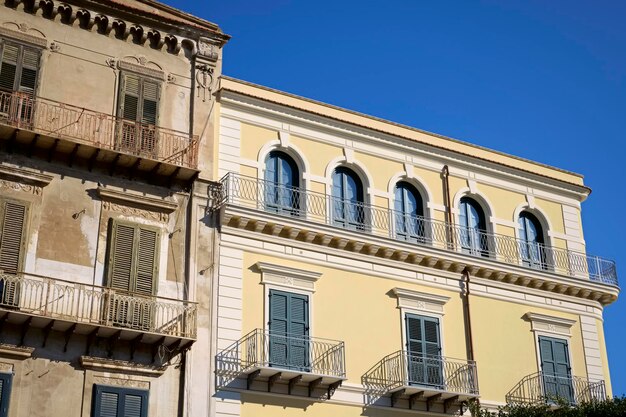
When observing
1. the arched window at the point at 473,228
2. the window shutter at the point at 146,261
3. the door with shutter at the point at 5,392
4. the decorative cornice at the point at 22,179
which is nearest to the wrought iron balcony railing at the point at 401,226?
the arched window at the point at 473,228

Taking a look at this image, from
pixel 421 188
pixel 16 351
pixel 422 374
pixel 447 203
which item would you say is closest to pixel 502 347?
pixel 422 374

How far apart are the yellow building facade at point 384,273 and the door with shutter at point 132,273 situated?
1.79 m

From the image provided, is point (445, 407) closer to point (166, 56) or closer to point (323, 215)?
point (323, 215)

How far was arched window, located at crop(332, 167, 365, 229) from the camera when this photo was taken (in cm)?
2722

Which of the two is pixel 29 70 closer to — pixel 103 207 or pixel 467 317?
pixel 103 207

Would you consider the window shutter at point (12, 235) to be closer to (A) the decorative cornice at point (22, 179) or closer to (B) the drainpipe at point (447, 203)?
(A) the decorative cornice at point (22, 179)

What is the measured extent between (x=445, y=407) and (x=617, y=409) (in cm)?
448

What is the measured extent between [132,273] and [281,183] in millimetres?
5564

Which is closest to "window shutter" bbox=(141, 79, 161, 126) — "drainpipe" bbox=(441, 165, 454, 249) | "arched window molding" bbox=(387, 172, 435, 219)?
"arched window molding" bbox=(387, 172, 435, 219)

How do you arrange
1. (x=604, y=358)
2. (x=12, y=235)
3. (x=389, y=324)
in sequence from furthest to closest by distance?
(x=604, y=358), (x=389, y=324), (x=12, y=235)

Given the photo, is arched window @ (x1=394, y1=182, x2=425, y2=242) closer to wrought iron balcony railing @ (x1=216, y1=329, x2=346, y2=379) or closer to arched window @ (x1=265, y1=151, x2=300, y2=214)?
arched window @ (x1=265, y1=151, x2=300, y2=214)

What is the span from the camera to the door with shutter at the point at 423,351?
25891 mm

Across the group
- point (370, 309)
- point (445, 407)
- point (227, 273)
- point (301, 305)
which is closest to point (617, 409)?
point (445, 407)

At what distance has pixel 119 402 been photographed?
71.2 ft
